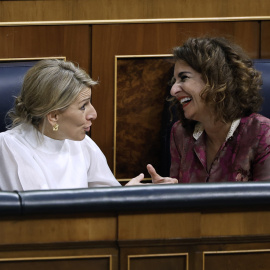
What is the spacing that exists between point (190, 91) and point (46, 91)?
0.31 meters

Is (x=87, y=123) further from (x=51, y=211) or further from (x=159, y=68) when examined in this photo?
(x=51, y=211)

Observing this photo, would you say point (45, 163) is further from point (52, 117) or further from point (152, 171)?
point (152, 171)

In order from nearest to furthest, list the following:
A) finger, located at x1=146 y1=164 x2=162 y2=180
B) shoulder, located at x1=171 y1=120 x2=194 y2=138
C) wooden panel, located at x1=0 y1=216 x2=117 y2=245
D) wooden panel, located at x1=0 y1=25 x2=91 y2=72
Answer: wooden panel, located at x1=0 y1=216 x2=117 y2=245
finger, located at x1=146 y1=164 x2=162 y2=180
shoulder, located at x1=171 y1=120 x2=194 y2=138
wooden panel, located at x1=0 y1=25 x2=91 y2=72

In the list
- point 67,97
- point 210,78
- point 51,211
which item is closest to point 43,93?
point 67,97

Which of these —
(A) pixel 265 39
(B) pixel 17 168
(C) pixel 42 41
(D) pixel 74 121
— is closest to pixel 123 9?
(C) pixel 42 41

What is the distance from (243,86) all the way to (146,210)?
639mm

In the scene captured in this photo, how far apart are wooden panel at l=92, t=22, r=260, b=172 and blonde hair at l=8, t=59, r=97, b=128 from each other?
1.16 feet

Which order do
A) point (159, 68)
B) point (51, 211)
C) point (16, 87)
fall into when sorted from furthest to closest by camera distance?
point (159, 68) → point (16, 87) → point (51, 211)

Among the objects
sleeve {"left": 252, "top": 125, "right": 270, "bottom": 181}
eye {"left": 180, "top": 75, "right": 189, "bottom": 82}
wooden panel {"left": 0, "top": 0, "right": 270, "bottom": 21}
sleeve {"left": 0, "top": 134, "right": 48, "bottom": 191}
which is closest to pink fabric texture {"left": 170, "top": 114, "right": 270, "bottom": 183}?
sleeve {"left": 252, "top": 125, "right": 270, "bottom": 181}

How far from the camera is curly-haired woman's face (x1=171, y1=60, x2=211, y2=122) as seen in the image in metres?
1.57

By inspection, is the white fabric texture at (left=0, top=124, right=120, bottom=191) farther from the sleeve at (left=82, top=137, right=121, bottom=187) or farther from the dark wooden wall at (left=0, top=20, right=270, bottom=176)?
the dark wooden wall at (left=0, top=20, right=270, bottom=176)

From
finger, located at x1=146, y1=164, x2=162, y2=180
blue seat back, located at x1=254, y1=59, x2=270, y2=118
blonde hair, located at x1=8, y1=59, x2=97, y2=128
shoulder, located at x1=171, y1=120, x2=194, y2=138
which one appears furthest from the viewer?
blue seat back, located at x1=254, y1=59, x2=270, y2=118

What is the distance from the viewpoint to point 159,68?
1.91 meters

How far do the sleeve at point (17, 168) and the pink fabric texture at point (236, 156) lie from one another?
33 cm
